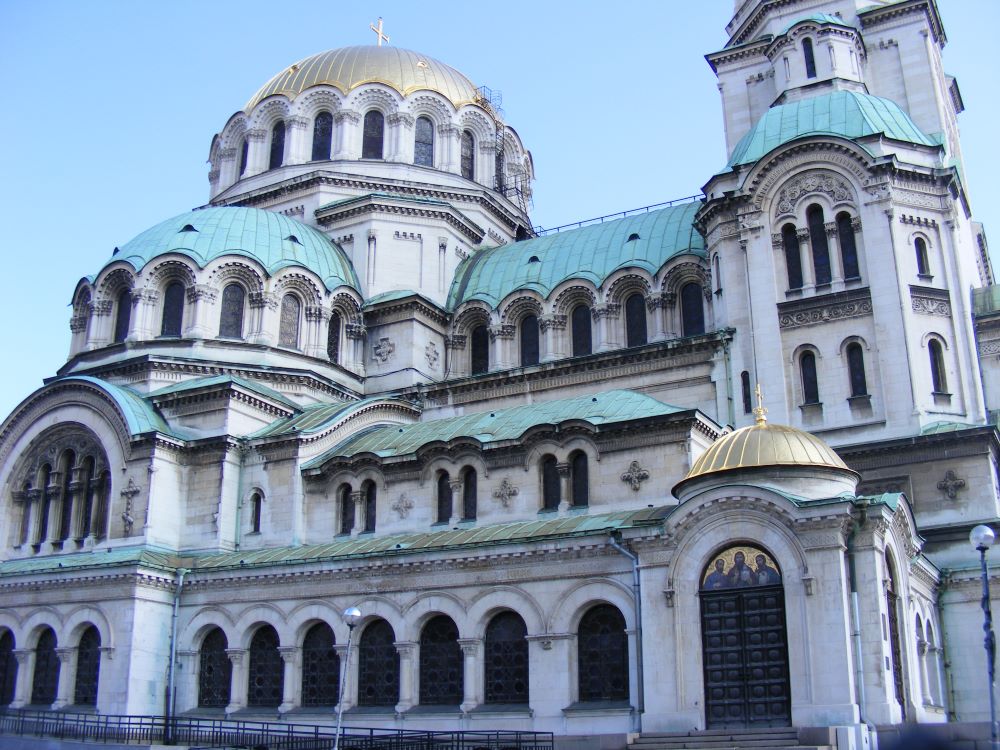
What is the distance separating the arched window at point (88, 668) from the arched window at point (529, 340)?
16651 mm

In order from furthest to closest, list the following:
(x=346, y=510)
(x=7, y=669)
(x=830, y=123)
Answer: (x=830, y=123), (x=7, y=669), (x=346, y=510)

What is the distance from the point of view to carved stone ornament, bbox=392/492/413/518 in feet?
105

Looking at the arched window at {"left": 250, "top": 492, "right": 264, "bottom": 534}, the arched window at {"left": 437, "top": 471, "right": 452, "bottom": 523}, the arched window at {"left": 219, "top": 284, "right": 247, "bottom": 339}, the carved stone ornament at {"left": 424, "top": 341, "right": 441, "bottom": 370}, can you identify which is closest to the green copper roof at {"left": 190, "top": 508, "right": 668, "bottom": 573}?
the arched window at {"left": 437, "top": 471, "right": 452, "bottom": 523}

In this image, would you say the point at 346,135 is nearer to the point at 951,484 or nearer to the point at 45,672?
the point at 45,672

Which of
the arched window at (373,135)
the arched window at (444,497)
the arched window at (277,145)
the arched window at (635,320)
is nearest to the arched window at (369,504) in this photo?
the arched window at (444,497)

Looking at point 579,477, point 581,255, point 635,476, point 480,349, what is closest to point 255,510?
point 579,477

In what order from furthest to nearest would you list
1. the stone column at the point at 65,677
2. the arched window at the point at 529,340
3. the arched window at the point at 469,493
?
the arched window at the point at 529,340 < the stone column at the point at 65,677 < the arched window at the point at 469,493

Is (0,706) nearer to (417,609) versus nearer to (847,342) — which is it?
(417,609)

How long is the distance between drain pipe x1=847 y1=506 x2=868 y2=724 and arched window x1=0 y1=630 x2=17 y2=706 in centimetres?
2442

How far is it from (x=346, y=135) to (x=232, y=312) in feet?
37.4

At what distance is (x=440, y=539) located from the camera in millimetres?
29328

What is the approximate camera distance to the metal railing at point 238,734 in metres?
25.0

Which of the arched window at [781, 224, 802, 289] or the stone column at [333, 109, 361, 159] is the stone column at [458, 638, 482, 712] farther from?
the stone column at [333, 109, 361, 159]

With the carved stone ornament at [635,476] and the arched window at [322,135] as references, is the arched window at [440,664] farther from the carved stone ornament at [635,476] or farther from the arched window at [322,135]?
the arched window at [322,135]
